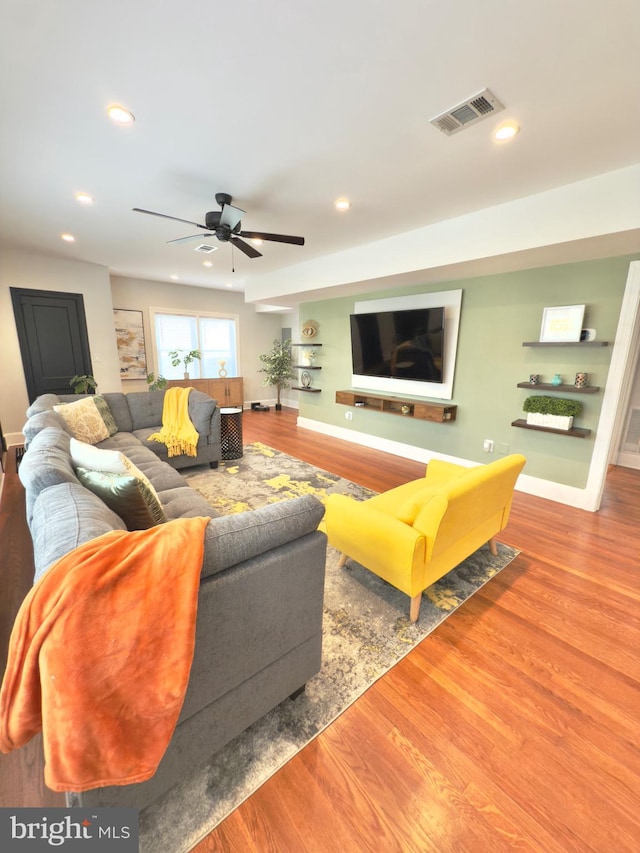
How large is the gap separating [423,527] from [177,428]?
3.05 meters

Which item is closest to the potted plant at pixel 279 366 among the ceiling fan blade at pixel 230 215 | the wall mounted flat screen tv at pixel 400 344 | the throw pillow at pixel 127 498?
the wall mounted flat screen tv at pixel 400 344

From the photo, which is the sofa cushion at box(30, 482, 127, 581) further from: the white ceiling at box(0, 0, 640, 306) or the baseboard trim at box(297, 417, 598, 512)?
the baseboard trim at box(297, 417, 598, 512)

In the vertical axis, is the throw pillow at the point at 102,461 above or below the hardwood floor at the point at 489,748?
above

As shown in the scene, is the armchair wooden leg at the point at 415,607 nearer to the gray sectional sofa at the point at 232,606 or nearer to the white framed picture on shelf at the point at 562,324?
the gray sectional sofa at the point at 232,606

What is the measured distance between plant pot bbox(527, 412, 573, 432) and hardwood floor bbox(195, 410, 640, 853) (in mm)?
1442

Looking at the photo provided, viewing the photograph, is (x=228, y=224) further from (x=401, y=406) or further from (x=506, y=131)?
(x=401, y=406)

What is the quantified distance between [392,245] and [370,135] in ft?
5.87

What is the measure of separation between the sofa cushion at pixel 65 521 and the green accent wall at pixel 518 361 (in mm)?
3656

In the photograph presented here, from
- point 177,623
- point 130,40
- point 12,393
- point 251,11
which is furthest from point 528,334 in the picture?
point 12,393

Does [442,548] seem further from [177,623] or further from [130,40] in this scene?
[130,40]

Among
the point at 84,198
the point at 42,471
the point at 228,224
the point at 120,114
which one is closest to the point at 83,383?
the point at 84,198

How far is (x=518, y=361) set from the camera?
3463mm

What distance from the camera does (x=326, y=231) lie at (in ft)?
11.5

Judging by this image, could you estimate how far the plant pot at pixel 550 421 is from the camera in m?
3.08
